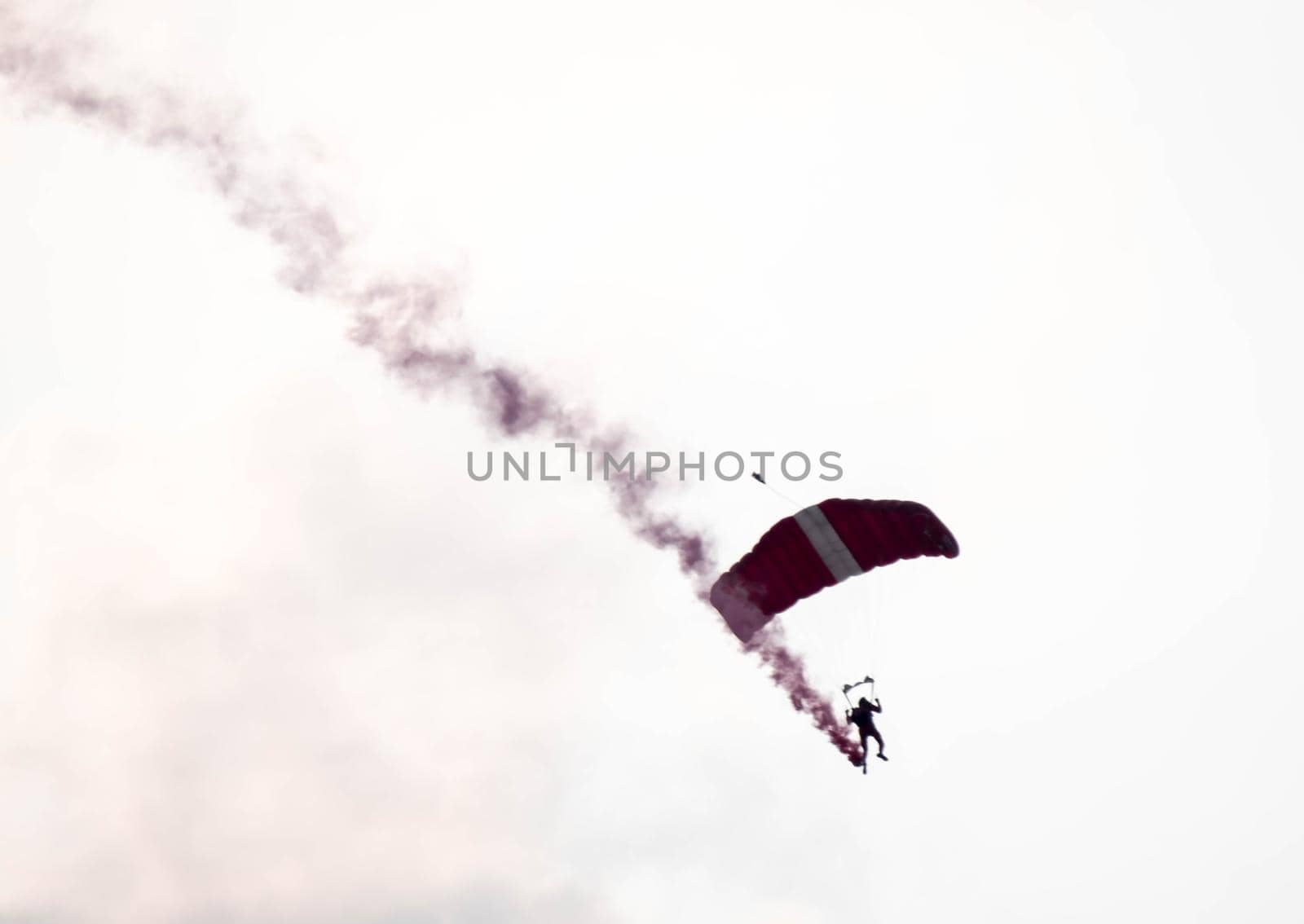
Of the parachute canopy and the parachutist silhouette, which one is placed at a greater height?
the parachute canopy

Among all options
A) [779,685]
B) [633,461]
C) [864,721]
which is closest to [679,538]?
[633,461]

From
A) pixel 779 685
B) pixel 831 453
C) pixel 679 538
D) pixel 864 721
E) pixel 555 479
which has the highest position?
pixel 831 453

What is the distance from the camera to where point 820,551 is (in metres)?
29.4

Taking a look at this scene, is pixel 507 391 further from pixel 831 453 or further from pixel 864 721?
pixel 831 453

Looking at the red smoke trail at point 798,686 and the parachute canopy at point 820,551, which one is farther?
the red smoke trail at point 798,686

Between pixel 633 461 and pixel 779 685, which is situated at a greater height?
pixel 633 461

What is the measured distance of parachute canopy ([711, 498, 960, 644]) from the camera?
29016 millimetres

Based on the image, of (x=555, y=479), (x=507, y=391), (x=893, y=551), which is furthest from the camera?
(x=555, y=479)

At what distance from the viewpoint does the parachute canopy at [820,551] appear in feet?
95.2

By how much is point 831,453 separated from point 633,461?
705 inches

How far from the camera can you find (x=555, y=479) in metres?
34.1

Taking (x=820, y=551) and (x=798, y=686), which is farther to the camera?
(x=798, y=686)

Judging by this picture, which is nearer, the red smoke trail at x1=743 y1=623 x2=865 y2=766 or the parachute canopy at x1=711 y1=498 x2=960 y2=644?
the parachute canopy at x1=711 y1=498 x2=960 y2=644

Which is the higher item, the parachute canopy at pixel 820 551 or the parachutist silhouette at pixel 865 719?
the parachute canopy at pixel 820 551
